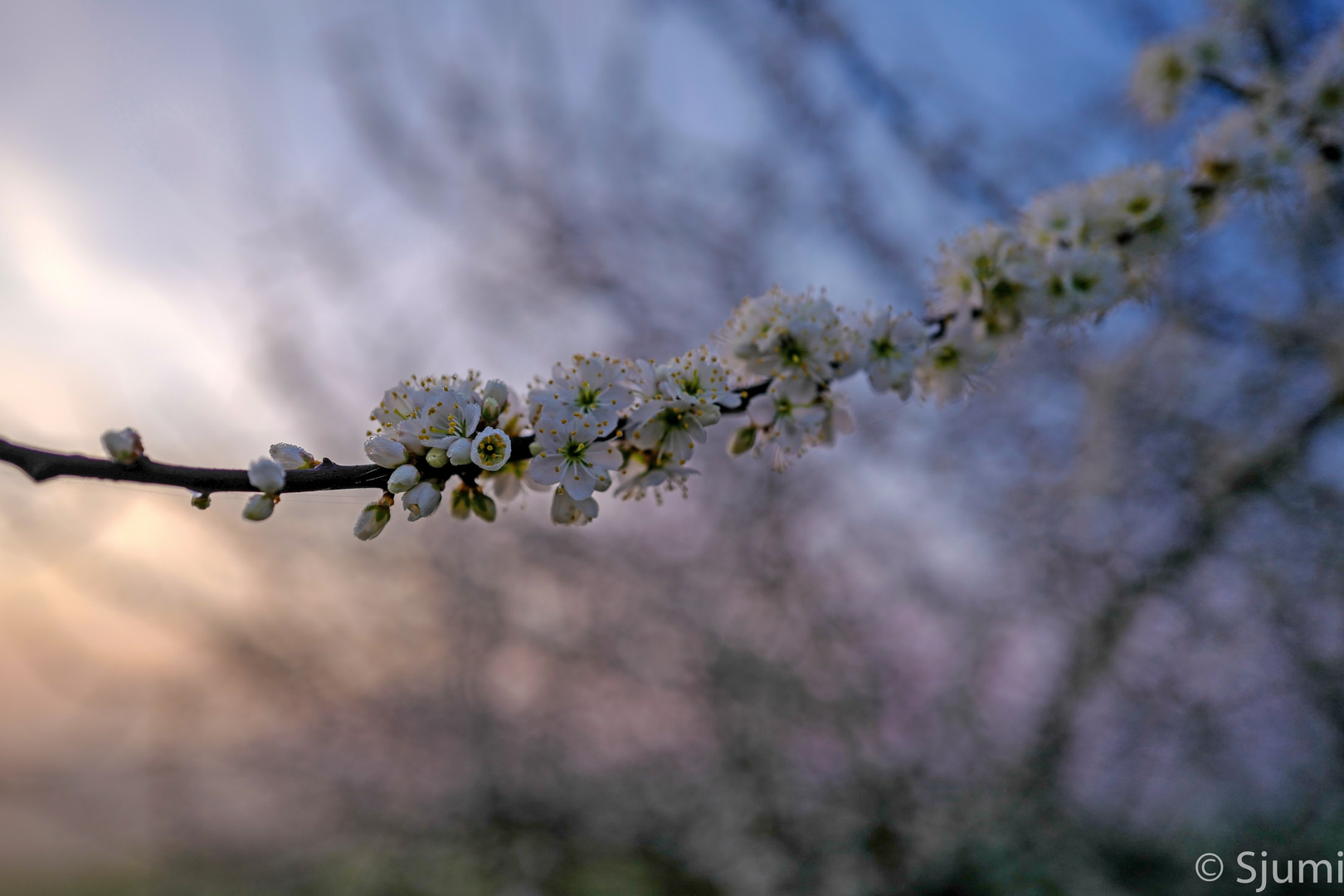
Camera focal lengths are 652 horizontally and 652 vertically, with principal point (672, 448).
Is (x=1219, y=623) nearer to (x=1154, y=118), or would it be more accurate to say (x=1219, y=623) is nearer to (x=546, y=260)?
(x=1154, y=118)

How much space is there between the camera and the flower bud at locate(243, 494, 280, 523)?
21.1 inches

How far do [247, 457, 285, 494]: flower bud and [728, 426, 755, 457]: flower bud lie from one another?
1.61 ft

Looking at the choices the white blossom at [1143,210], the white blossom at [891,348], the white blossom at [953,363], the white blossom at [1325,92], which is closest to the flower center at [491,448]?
the white blossom at [891,348]

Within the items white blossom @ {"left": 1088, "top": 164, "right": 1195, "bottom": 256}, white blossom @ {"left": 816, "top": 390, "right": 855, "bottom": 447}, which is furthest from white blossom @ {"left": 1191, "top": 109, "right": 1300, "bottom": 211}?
white blossom @ {"left": 816, "top": 390, "right": 855, "bottom": 447}

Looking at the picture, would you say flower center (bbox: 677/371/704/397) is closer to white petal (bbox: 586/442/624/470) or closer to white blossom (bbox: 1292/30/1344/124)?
white petal (bbox: 586/442/624/470)

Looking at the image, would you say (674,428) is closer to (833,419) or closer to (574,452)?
(574,452)

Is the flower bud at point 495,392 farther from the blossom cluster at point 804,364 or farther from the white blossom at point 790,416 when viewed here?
the white blossom at point 790,416

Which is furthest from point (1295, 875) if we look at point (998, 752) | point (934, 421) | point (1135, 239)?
point (1135, 239)

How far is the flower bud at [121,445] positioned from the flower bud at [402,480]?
184 mm

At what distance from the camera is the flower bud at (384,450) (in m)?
0.59

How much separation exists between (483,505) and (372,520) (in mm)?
111

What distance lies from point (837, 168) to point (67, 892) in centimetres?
385

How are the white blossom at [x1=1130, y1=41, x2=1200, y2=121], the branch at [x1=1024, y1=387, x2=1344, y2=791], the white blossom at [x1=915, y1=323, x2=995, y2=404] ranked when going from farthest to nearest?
the branch at [x1=1024, y1=387, x2=1344, y2=791] → the white blossom at [x1=1130, y1=41, x2=1200, y2=121] → the white blossom at [x1=915, y1=323, x2=995, y2=404]

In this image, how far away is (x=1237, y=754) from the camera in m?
2.20
